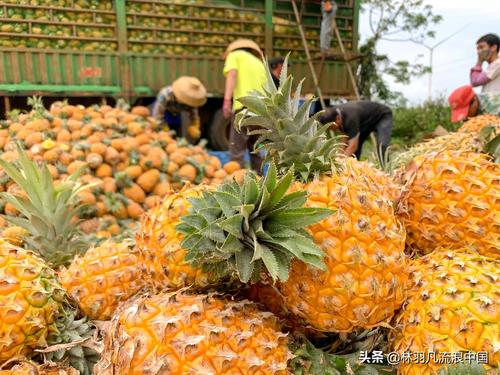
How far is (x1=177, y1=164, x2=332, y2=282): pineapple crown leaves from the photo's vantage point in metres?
1.39

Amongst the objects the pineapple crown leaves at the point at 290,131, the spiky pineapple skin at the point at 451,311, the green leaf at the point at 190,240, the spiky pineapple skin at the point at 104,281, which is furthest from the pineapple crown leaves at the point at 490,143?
the spiky pineapple skin at the point at 104,281

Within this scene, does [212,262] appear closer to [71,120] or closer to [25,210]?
[25,210]

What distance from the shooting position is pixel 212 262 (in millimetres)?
1512

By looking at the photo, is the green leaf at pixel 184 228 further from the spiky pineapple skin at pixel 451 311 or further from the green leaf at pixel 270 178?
the spiky pineapple skin at pixel 451 311

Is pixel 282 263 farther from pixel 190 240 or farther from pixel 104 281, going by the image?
pixel 104 281

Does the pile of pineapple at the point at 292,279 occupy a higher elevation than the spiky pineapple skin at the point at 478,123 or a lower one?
lower

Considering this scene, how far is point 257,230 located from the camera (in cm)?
141

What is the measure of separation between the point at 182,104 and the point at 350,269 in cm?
660

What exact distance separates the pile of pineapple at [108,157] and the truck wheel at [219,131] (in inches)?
161

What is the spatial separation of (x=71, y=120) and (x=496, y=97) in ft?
16.7

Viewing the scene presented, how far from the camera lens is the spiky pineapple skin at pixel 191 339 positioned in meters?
1.32

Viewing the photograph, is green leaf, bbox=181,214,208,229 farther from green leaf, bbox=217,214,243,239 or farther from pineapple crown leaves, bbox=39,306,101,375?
pineapple crown leaves, bbox=39,306,101,375

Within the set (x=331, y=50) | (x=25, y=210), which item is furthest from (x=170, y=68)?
(x=25, y=210)

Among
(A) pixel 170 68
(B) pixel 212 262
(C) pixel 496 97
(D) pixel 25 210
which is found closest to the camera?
(B) pixel 212 262
